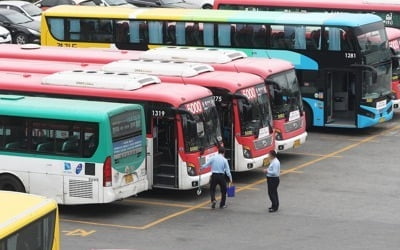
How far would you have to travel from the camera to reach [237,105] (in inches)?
1001

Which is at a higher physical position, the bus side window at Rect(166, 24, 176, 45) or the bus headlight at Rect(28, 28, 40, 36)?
the bus side window at Rect(166, 24, 176, 45)

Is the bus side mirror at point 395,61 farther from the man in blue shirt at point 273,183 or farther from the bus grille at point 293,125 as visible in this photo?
the man in blue shirt at point 273,183

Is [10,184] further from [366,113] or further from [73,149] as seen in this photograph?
[366,113]

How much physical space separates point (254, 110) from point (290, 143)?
239 cm

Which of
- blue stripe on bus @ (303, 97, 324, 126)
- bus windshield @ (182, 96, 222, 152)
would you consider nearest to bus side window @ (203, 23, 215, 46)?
blue stripe on bus @ (303, 97, 324, 126)

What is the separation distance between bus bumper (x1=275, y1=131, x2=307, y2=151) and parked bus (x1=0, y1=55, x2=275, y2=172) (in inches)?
39.7

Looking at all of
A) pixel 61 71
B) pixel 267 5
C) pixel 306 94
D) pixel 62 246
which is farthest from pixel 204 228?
pixel 267 5

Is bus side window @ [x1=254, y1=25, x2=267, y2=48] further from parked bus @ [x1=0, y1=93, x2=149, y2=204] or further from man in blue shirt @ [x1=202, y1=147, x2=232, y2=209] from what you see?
parked bus @ [x1=0, y1=93, x2=149, y2=204]

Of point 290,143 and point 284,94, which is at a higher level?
point 284,94

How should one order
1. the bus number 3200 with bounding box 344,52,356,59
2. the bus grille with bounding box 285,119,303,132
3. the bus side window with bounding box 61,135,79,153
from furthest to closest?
the bus number 3200 with bounding box 344,52,356,59
the bus grille with bounding box 285,119,303,132
the bus side window with bounding box 61,135,79,153

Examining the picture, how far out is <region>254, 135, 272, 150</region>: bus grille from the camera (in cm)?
2572

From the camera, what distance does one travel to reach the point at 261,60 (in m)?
29.0

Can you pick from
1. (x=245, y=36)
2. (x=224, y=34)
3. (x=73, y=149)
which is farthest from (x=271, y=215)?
(x=224, y=34)

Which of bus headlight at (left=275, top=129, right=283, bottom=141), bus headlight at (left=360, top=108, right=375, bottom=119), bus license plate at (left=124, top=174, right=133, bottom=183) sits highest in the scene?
bus license plate at (left=124, top=174, right=133, bottom=183)
